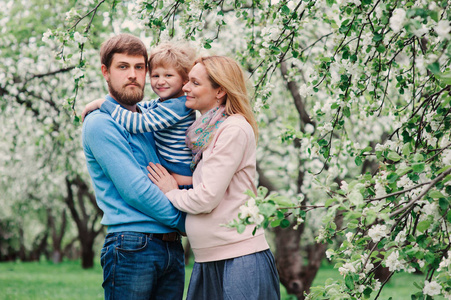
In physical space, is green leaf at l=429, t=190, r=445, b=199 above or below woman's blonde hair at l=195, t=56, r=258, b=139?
below

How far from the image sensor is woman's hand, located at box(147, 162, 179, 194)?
9.29 ft

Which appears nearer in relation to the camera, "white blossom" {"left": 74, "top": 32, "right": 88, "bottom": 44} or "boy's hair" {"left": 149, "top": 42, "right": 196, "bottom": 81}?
"boy's hair" {"left": 149, "top": 42, "right": 196, "bottom": 81}

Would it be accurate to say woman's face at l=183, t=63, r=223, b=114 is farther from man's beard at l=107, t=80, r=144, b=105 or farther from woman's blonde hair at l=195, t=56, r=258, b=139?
man's beard at l=107, t=80, r=144, b=105

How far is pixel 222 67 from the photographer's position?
2848 mm

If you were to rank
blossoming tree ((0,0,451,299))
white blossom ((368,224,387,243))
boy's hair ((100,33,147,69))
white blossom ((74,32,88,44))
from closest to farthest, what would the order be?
blossoming tree ((0,0,451,299)) < white blossom ((368,224,387,243)) < boy's hair ((100,33,147,69)) < white blossom ((74,32,88,44))

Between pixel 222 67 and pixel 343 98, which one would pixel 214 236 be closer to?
pixel 222 67

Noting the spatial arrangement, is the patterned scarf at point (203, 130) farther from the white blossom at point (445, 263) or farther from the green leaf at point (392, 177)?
the white blossom at point (445, 263)

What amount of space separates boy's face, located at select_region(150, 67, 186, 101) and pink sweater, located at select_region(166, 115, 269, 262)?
51 cm

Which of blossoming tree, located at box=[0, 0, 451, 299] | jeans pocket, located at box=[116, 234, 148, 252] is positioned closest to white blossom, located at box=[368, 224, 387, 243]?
blossoming tree, located at box=[0, 0, 451, 299]

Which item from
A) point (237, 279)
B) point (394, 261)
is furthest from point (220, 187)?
point (394, 261)

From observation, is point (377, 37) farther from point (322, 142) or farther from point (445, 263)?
point (445, 263)

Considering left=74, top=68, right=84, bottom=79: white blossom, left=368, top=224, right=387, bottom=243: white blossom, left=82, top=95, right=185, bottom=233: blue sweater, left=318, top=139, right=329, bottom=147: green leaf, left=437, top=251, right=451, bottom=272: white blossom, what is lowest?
left=437, top=251, right=451, bottom=272: white blossom

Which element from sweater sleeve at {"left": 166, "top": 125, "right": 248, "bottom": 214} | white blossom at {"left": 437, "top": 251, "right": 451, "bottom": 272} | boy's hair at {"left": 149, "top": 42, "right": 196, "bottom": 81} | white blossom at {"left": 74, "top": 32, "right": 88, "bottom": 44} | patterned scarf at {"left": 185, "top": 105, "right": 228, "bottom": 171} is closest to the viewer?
white blossom at {"left": 437, "top": 251, "right": 451, "bottom": 272}

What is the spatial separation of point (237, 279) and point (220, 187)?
487 millimetres
